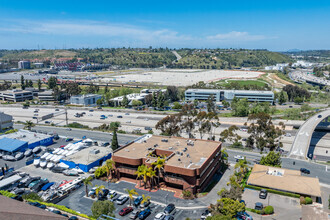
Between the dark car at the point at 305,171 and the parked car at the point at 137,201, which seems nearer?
the parked car at the point at 137,201

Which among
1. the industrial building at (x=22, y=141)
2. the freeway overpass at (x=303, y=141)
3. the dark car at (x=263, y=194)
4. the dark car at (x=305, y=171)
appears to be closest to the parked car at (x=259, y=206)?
the dark car at (x=263, y=194)

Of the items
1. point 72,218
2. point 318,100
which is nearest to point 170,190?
point 72,218

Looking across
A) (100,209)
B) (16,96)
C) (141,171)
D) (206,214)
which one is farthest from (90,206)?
(16,96)

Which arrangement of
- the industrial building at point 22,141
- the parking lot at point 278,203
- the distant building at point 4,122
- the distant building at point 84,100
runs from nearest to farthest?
the parking lot at point 278,203
the industrial building at point 22,141
the distant building at point 4,122
the distant building at point 84,100

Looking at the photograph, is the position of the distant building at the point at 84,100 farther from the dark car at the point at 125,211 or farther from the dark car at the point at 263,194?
the dark car at the point at 263,194

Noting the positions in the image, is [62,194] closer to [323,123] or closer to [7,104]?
[323,123]

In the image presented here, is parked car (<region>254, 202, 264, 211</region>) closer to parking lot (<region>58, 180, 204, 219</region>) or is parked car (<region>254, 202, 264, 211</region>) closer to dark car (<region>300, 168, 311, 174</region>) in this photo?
parking lot (<region>58, 180, 204, 219</region>)

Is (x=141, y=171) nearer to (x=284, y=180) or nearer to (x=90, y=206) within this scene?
(x=90, y=206)
